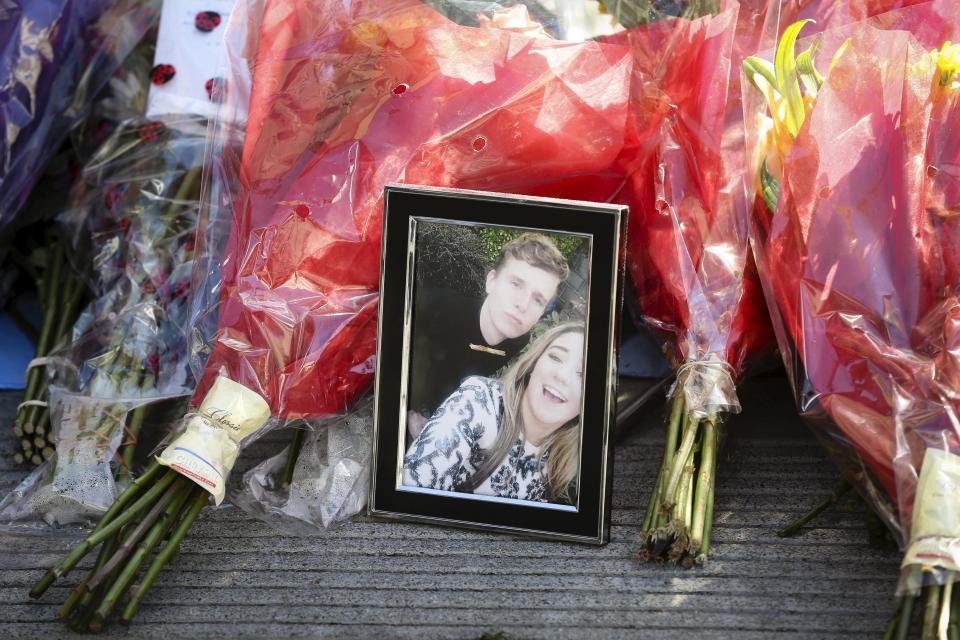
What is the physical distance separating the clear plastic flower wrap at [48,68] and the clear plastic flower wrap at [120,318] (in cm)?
8

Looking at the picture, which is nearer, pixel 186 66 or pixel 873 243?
pixel 873 243

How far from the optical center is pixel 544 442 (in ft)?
4.06

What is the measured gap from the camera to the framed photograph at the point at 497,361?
4.00 ft

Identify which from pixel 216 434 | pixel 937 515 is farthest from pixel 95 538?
pixel 937 515

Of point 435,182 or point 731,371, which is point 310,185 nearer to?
point 435,182

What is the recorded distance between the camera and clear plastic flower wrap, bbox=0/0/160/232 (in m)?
1.54

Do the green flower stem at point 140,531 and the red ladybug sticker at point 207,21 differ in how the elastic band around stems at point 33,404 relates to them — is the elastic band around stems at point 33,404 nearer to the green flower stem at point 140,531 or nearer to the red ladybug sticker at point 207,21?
the green flower stem at point 140,531

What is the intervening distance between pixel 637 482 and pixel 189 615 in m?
0.55

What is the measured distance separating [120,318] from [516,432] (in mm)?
622

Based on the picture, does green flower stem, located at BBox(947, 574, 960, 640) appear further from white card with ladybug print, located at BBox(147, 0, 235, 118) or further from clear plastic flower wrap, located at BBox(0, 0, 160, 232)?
clear plastic flower wrap, located at BBox(0, 0, 160, 232)

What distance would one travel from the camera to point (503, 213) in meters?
1.23

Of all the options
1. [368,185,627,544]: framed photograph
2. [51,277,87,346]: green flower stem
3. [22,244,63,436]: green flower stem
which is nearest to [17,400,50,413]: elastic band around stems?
[22,244,63,436]: green flower stem

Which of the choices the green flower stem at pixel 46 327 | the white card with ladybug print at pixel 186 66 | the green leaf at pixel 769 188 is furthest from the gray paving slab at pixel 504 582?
the white card with ladybug print at pixel 186 66

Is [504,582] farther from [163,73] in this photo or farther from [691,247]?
[163,73]
